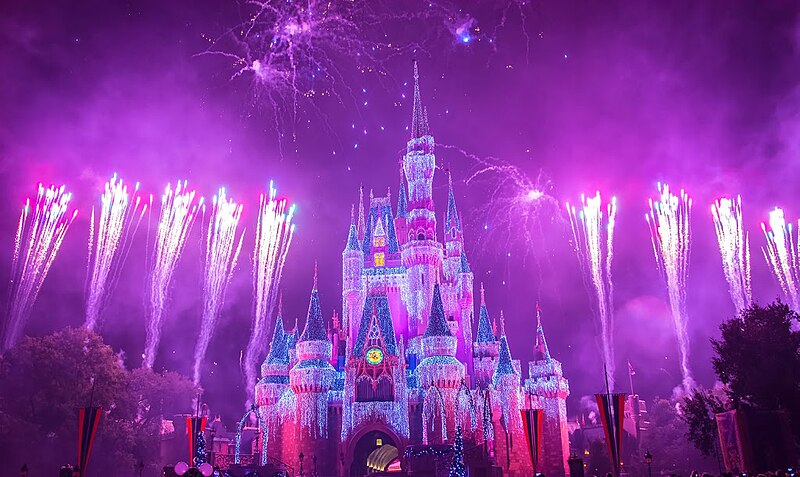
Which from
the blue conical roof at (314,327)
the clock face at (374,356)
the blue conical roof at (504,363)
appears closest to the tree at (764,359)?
the blue conical roof at (504,363)

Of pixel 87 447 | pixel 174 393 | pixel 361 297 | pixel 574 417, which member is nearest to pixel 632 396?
pixel 574 417

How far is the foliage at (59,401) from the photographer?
157ft

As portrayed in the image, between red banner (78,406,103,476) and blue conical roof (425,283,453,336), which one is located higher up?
blue conical roof (425,283,453,336)

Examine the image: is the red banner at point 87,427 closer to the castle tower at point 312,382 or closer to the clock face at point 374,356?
the castle tower at point 312,382

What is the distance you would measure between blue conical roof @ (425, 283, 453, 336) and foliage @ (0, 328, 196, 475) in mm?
29968

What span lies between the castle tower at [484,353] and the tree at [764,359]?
31725mm

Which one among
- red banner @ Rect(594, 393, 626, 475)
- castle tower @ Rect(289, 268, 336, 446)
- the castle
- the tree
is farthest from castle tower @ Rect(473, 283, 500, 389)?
red banner @ Rect(594, 393, 626, 475)

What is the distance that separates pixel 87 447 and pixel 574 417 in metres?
85.3

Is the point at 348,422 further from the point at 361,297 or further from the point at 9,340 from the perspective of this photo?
the point at 9,340

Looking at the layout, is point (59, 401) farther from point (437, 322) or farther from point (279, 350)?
point (437, 322)

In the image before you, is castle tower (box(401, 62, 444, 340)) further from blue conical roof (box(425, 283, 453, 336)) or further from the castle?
blue conical roof (box(425, 283, 453, 336))

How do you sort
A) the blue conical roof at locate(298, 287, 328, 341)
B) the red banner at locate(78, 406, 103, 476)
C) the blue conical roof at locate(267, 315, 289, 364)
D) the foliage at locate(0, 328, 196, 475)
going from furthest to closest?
1. the blue conical roof at locate(267, 315, 289, 364)
2. the blue conical roof at locate(298, 287, 328, 341)
3. the foliage at locate(0, 328, 196, 475)
4. the red banner at locate(78, 406, 103, 476)

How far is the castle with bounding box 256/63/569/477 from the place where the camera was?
57.3 meters

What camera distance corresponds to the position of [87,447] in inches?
1164
